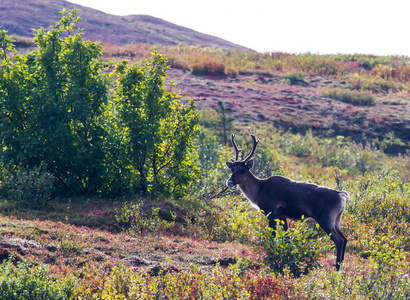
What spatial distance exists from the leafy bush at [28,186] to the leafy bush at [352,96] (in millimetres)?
30877

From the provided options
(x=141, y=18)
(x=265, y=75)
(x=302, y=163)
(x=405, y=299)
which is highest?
(x=141, y=18)

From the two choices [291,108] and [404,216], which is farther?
[291,108]

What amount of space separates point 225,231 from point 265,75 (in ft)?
112

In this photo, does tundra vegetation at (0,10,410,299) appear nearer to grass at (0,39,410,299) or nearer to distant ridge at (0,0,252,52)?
grass at (0,39,410,299)

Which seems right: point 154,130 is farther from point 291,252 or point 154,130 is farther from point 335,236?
point 291,252

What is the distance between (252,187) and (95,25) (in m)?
72.1

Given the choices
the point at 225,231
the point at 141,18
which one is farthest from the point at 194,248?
the point at 141,18

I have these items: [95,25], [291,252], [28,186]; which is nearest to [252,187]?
[291,252]

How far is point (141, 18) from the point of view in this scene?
98.7 m

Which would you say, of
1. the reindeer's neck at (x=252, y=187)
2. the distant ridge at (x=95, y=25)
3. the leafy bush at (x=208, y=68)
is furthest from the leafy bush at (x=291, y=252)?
the distant ridge at (x=95, y=25)

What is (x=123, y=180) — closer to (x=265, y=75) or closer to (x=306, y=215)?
(x=306, y=215)

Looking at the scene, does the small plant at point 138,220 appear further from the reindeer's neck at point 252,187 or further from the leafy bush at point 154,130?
the reindeer's neck at point 252,187

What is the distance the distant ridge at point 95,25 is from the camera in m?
67.2

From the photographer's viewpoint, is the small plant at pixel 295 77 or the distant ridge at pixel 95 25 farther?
the distant ridge at pixel 95 25
